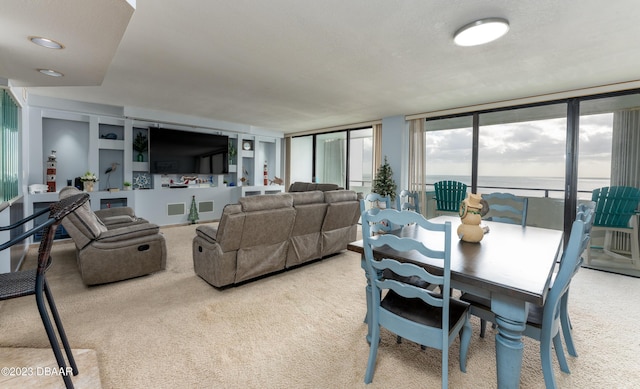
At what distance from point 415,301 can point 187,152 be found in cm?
599

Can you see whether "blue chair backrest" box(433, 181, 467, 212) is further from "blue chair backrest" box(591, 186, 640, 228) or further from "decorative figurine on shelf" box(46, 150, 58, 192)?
"decorative figurine on shelf" box(46, 150, 58, 192)

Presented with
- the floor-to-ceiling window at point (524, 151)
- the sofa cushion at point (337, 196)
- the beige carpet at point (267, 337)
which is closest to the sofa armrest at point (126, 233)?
the beige carpet at point (267, 337)

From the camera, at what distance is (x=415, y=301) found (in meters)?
1.65

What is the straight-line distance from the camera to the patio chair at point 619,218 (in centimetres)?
348

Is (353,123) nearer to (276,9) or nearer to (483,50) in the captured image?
(483,50)

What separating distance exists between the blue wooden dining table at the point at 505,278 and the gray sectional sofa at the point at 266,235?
1291 mm

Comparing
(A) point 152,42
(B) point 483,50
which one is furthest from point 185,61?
(B) point 483,50

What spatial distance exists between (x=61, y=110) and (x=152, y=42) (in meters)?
3.79

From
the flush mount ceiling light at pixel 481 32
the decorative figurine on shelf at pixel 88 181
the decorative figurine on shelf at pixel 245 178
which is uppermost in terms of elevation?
the flush mount ceiling light at pixel 481 32

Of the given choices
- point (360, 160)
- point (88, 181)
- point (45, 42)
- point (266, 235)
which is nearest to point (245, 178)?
point (360, 160)

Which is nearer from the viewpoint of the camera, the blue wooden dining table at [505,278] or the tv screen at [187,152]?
the blue wooden dining table at [505,278]

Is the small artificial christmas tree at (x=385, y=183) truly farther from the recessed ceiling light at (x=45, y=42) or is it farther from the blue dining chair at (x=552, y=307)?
the recessed ceiling light at (x=45, y=42)

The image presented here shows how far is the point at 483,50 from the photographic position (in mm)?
2627

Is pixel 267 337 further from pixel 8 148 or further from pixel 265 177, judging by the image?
pixel 265 177
